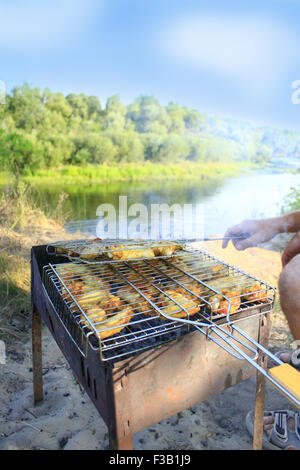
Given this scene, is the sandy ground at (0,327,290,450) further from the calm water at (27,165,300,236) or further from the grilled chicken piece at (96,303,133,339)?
the calm water at (27,165,300,236)

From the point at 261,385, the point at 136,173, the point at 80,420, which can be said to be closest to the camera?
the point at 261,385

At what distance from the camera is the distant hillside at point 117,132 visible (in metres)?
17.9

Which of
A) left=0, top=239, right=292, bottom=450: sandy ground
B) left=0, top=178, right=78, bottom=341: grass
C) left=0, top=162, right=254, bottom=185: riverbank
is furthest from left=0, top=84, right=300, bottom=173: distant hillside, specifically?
left=0, top=239, right=292, bottom=450: sandy ground

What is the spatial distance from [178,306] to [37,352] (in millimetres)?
1219

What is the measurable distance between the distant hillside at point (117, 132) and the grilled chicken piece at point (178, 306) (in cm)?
1496

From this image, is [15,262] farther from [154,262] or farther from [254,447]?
[254,447]

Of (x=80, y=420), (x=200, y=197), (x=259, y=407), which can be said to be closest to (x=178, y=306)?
(x=259, y=407)

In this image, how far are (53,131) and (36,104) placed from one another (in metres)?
2.28

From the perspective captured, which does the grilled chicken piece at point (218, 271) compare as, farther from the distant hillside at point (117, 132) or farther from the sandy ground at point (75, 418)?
the distant hillside at point (117, 132)

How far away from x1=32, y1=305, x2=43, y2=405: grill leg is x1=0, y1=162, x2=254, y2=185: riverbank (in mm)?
10922

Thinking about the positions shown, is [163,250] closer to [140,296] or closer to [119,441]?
[140,296]

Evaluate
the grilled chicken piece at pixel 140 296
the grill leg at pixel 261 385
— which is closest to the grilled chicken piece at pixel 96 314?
the grilled chicken piece at pixel 140 296

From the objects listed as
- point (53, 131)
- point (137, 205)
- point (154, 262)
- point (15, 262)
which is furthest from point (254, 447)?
point (53, 131)

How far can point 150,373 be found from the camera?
1.13 meters
